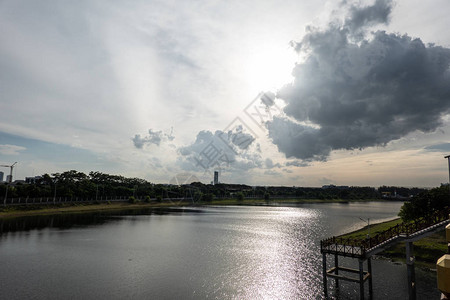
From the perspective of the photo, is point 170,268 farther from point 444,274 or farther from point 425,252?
point 444,274

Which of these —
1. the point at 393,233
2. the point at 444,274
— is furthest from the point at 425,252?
the point at 444,274

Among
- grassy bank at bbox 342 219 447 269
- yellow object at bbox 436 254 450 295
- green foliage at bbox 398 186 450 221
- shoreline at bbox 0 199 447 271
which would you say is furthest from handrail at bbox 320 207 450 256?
yellow object at bbox 436 254 450 295

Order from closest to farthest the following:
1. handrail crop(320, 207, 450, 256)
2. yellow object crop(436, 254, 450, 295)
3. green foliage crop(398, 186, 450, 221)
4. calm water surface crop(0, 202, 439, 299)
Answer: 1. yellow object crop(436, 254, 450, 295)
2. handrail crop(320, 207, 450, 256)
3. calm water surface crop(0, 202, 439, 299)
4. green foliage crop(398, 186, 450, 221)

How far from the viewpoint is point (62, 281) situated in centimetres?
A: 4178

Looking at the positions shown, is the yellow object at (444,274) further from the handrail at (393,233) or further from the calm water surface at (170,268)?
the calm water surface at (170,268)

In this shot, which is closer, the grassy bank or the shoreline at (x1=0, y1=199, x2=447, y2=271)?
the grassy bank

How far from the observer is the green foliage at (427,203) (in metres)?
61.0

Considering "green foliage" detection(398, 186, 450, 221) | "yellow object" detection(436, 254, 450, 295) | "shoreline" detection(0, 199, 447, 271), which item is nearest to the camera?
"yellow object" detection(436, 254, 450, 295)

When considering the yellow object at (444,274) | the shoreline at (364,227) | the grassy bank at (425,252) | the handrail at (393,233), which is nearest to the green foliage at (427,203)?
the shoreline at (364,227)

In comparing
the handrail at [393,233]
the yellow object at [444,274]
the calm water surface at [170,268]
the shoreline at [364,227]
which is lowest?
the calm water surface at [170,268]

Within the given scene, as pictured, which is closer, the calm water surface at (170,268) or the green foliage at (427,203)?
the calm water surface at (170,268)

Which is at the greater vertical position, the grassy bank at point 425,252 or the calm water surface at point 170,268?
the grassy bank at point 425,252

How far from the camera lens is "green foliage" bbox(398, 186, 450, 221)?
200 feet

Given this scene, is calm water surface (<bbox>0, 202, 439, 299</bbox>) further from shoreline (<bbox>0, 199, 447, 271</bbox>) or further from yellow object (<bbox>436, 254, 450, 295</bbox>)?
yellow object (<bbox>436, 254, 450, 295</bbox>)
